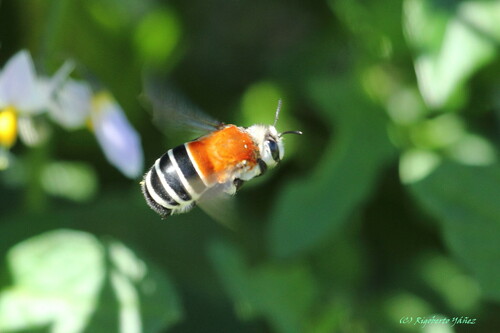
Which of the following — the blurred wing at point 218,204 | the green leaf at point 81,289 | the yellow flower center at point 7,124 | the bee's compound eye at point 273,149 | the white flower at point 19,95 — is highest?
the bee's compound eye at point 273,149

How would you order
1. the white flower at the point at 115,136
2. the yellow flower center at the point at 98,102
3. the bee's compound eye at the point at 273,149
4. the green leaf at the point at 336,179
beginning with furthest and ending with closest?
the green leaf at the point at 336,179
the yellow flower center at the point at 98,102
the white flower at the point at 115,136
the bee's compound eye at the point at 273,149

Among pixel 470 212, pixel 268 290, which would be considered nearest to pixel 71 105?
pixel 268 290

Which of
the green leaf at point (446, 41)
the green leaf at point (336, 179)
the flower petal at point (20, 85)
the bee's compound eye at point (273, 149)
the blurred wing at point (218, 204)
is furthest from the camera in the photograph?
the green leaf at point (336, 179)

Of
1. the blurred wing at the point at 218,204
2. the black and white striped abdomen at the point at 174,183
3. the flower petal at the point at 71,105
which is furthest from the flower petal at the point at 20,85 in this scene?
the blurred wing at the point at 218,204

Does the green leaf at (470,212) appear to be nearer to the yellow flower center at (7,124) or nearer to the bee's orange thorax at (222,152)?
the bee's orange thorax at (222,152)

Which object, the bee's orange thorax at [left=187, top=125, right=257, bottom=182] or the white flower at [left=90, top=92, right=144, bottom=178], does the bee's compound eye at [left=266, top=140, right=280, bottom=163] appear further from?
the white flower at [left=90, top=92, right=144, bottom=178]

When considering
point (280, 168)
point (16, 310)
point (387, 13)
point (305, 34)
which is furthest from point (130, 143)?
point (305, 34)

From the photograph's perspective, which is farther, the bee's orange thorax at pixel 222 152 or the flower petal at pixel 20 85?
the flower petal at pixel 20 85

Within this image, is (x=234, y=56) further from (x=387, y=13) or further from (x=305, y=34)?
(x=387, y=13)
